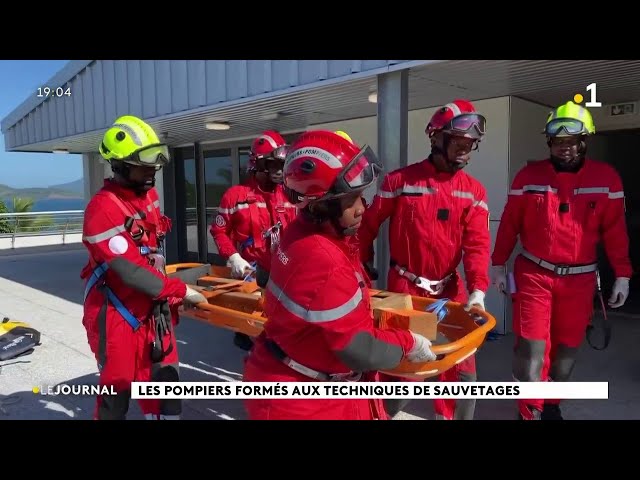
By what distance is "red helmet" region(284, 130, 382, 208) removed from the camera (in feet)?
4.98

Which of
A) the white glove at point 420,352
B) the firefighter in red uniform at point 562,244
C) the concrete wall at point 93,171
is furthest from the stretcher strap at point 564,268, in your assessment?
the concrete wall at point 93,171

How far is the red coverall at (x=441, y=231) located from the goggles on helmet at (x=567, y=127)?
1.85 ft

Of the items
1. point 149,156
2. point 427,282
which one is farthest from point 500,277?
point 149,156

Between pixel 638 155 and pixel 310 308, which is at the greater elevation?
pixel 638 155

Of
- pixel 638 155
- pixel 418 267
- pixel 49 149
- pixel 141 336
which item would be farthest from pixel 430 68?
pixel 49 149

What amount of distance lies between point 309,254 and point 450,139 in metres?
1.59

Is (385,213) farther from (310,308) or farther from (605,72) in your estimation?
(605,72)

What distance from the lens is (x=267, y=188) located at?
3740 millimetres

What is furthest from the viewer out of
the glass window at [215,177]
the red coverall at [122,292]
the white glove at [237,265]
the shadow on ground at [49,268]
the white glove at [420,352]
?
the glass window at [215,177]

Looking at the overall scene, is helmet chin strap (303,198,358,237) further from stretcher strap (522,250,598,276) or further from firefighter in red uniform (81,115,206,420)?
stretcher strap (522,250,598,276)

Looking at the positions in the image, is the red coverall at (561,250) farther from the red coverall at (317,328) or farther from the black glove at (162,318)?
the black glove at (162,318)

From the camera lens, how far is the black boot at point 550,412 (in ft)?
10.3

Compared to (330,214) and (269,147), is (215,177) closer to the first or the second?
(269,147)

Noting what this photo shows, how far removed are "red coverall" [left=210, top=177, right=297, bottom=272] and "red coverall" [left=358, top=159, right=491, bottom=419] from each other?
1121mm
